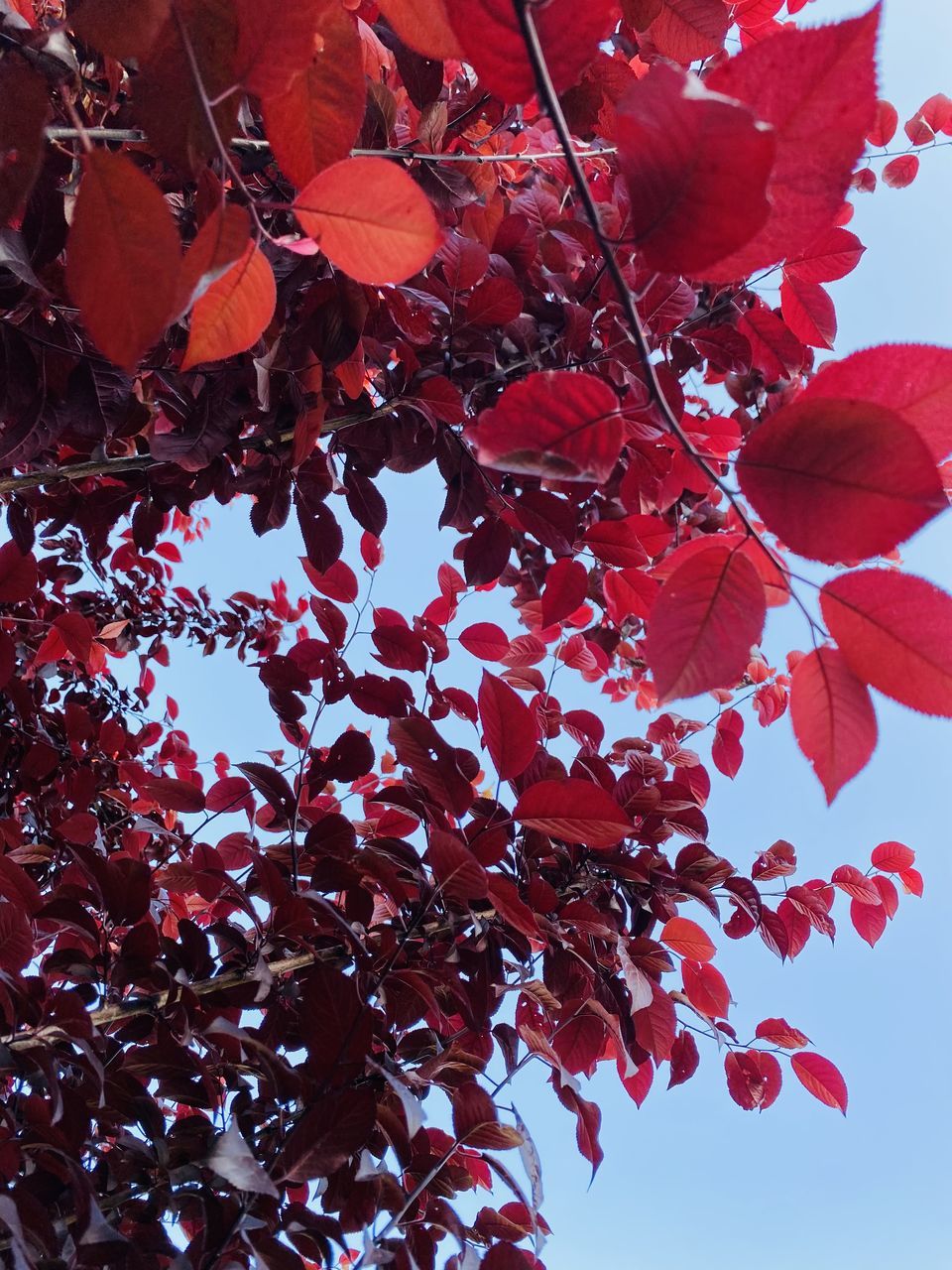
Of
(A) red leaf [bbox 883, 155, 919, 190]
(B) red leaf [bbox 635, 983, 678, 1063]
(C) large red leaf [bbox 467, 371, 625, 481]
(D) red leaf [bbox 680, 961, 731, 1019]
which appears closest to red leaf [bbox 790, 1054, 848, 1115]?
(D) red leaf [bbox 680, 961, 731, 1019]

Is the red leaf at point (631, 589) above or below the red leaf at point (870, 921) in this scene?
above

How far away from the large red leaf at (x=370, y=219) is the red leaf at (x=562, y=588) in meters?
0.60

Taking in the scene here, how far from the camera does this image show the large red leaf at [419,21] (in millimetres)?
494

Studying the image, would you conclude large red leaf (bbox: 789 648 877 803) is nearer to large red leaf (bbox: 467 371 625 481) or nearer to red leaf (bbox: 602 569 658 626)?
large red leaf (bbox: 467 371 625 481)

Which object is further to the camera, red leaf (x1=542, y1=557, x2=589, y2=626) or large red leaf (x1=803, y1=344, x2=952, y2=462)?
red leaf (x1=542, y1=557, x2=589, y2=626)

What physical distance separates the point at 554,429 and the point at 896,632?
0.21 metres

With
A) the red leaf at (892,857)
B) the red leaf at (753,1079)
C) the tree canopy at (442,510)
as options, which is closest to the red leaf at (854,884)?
the tree canopy at (442,510)

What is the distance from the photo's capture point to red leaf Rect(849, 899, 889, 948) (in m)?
1.49

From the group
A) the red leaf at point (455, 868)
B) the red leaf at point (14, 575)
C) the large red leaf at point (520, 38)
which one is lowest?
the red leaf at point (455, 868)

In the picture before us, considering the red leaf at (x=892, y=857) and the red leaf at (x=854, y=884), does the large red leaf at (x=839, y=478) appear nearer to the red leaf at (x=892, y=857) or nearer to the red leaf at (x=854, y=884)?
the red leaf at (x=854, y=884)

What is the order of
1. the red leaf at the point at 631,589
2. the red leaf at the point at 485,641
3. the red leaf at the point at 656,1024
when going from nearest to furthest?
the red leaf at the point at 656,1024
the red leaf at the point at 631,589
the red leaf at the point at 485,641

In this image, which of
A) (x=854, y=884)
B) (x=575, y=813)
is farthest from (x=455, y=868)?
(x=854, y=884)

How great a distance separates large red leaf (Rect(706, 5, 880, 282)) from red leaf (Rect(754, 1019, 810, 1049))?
1.23 m

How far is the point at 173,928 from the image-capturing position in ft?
5.21
